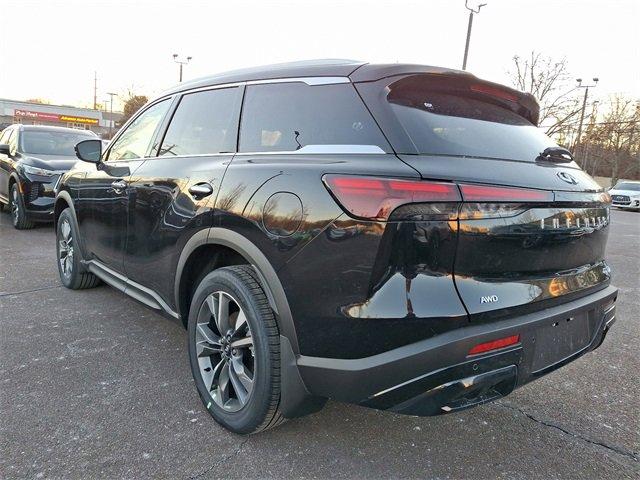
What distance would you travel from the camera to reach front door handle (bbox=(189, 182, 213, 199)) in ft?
8.45

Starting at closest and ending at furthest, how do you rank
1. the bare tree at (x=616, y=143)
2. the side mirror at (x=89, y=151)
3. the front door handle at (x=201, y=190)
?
1. the front door handle at (x=201, y=190)
2. the side mirror at (x=89, y=151)
3. the bare tree at (x=616, y=143)

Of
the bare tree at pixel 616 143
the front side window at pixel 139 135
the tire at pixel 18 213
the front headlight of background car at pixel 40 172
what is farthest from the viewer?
the bare tree at pixel 616 143

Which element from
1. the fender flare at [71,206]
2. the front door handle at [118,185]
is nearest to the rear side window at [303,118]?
the front door handle at [118,185]

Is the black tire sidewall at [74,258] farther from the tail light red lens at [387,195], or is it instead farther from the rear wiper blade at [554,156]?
the rear wiper blade at [554,156]

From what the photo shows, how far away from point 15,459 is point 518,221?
2412 millimetres

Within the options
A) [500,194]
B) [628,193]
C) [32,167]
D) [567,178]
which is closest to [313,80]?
[500,194]

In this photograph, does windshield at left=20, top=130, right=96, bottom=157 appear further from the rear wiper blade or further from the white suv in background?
the white suv in background

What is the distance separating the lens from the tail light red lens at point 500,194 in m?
1.86

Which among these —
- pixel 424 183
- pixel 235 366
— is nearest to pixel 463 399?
pixel 424 183

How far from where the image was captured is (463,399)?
1893mm

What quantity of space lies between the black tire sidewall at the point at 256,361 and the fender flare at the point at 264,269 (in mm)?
101

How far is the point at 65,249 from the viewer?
4723 mm

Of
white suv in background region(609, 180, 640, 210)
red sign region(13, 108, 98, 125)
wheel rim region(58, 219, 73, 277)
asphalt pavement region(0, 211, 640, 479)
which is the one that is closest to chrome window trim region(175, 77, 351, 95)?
asphalt pavement region(0, 211, 640, 479)

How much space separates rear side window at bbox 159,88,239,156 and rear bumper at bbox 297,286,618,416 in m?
1.41
